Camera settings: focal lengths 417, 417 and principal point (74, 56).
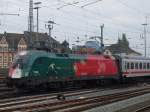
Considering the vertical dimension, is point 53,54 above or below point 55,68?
above

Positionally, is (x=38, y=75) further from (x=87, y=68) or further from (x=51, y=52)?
(x=87, y=68)

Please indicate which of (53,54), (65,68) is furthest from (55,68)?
(65,68)

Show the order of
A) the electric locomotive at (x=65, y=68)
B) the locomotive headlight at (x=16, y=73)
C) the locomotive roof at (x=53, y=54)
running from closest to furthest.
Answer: the locomotive headlight at (x=16, y=73)
the electric locomotive at (x=65, y=68)
the locomotive roof at (x=53, y=54)

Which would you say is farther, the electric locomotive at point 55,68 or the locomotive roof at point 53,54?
the locomotive roof at point 53,54

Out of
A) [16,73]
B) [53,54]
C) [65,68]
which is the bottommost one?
[16,73]

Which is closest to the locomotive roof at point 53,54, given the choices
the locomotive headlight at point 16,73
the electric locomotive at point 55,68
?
the electric locomotive at point 55,68

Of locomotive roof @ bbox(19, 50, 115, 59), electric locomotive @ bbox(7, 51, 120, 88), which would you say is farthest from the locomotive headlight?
locomotive roof @ bbox(19, 50, 115, 59)

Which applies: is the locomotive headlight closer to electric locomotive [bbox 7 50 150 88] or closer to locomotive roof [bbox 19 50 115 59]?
electric locomotive [bbox 7 50 150 88]

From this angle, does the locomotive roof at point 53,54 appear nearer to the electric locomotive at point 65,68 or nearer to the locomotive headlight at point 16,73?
the electric locomotive at point 65,68

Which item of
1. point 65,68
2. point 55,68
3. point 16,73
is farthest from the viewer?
point 65,68

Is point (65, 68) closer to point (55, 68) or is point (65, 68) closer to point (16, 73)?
point (55, 68)

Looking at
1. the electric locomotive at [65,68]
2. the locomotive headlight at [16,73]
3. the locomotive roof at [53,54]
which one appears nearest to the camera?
the locomotive headlight at [16,73]

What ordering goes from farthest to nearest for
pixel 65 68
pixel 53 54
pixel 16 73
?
pixel 65 68, pixel 53 54, pixel 16 73

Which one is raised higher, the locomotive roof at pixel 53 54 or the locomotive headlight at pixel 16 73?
the locomotive roof at pixel 53 54
